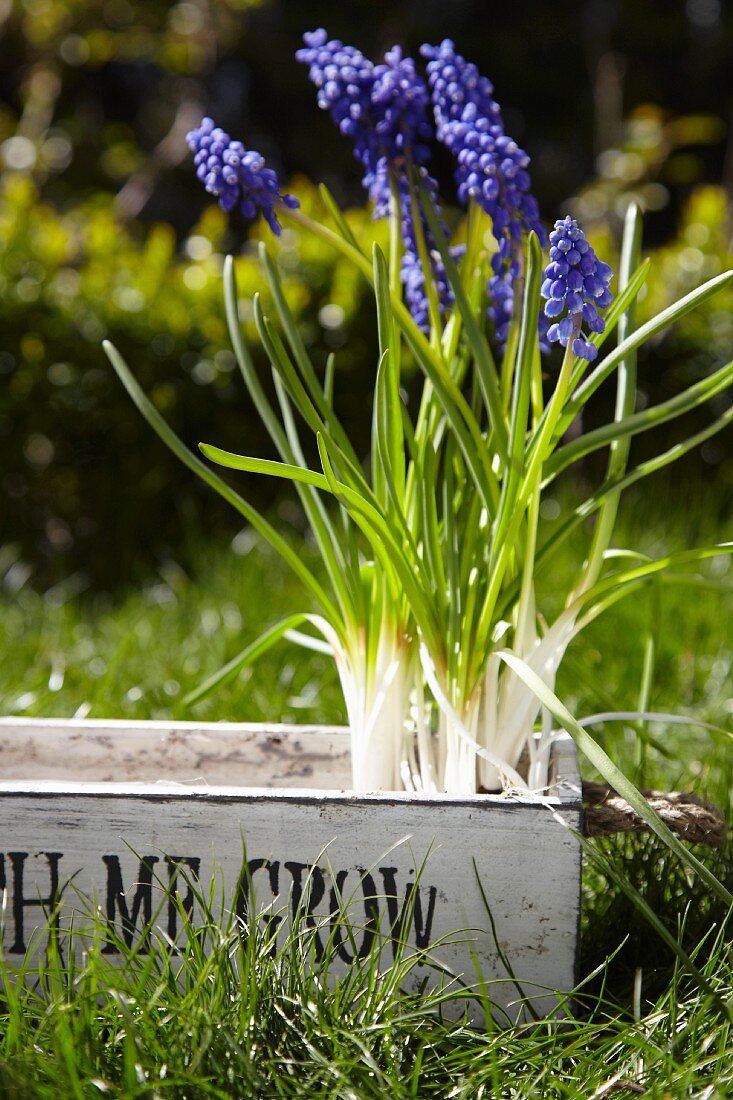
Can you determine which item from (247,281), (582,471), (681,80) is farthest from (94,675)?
(681,80)

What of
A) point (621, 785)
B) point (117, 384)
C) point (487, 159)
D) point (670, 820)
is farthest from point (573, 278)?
point (117, 384)

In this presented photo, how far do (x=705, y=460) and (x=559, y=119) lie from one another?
6.70 meters

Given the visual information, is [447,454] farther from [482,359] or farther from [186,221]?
[186,221]

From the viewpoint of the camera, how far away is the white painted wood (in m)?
0.94

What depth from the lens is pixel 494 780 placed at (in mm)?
1086

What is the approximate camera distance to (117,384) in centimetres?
270

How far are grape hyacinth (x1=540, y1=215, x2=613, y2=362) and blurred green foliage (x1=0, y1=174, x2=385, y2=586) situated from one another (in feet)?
6.23

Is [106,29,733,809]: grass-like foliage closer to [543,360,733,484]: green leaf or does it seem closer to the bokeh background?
[543,360,733,484]: green leaf

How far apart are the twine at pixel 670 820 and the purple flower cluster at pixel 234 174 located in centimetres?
67

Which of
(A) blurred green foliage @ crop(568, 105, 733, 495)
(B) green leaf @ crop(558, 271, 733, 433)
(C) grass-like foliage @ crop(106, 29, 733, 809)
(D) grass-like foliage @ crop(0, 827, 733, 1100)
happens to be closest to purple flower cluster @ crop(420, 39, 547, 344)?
(C) grass-like foliage @ crop(106, 29, 733, 809)

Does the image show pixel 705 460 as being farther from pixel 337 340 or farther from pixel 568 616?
pixel 568 616

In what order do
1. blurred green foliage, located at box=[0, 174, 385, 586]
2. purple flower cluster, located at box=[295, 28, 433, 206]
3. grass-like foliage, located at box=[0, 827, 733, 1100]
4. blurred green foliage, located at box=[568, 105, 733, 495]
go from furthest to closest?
blurred green foliage, located at box=[568, 105, 733, 495] → blurred green foliage, located at box=[0, 174, 385, 586] → purple flower cluster, located at box=[295, 28, 433, 206] → grass-like foliage, located at box=[0, 827, 733, 1100]

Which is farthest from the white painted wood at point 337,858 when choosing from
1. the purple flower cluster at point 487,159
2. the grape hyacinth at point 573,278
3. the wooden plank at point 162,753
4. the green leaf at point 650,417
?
the purple flower cluster at point 487,159

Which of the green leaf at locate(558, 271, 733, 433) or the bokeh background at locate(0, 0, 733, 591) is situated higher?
the bokeh background at locate(0, 0, 733, 591)
